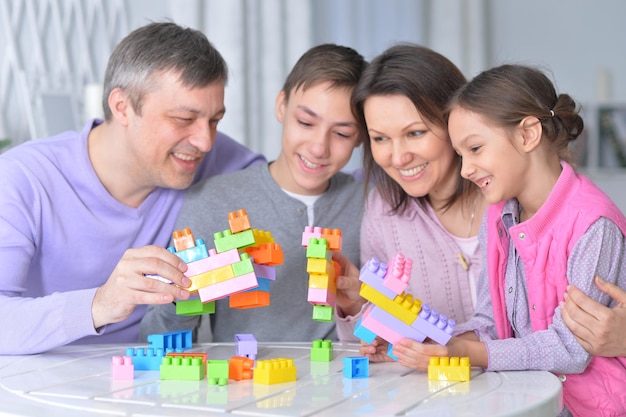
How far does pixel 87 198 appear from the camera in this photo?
1700 mm

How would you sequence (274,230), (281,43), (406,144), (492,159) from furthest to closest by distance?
(281,43)
(274,230)
(406,144)
(492,159)

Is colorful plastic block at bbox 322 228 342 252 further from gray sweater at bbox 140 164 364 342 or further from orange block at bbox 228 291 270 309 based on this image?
gray sweater at bbox 140 164 364 342

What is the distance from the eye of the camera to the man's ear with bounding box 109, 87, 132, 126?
1709 millimetres

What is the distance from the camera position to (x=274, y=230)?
1788 millimetres

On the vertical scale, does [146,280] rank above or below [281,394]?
above

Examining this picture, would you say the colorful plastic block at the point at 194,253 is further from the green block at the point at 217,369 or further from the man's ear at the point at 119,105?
the man's ear at the point at 119,105

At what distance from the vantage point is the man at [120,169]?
1629mm

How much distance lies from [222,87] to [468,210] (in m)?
0.58

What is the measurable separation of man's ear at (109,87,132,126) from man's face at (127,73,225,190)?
15 millimetres

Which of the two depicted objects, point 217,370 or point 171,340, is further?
point 171,340

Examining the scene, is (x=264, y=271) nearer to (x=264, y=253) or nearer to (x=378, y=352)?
(x=264, y=253)

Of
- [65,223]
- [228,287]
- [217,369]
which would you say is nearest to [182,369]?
[217,369]

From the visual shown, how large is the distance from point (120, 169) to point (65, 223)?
6.3 inches

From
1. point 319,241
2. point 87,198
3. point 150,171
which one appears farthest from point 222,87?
point 319,241
